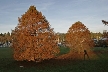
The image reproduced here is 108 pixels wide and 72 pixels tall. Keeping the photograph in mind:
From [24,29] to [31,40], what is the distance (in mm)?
2134

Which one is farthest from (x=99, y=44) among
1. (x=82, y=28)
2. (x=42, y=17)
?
(x=42, y=17)

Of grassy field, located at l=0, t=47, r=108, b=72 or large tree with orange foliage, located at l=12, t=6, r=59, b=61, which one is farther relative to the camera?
large tree with orange foliage, located at l=12, t=6, r=59, b=61

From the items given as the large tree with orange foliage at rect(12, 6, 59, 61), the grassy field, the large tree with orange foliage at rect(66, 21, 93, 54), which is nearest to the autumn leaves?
the large tree with orange foliage at rect(12, 6, 59, 61)

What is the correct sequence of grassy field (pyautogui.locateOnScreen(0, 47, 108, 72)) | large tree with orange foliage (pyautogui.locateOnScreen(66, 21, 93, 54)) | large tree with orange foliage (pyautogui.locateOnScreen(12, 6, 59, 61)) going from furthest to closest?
large tree with orange foliage (pyautogui.locateOnScreen(66, 21, 93, 54)) < large tree with orange foliage (pyautogui.locateOnScreen(12, 6, 59, 61)) < grassy field (pyautogui.locateOnScreen(0, 47, 108, 72))

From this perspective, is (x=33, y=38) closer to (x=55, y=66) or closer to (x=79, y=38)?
(x=55, y=66)

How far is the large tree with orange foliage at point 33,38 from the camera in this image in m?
28.3

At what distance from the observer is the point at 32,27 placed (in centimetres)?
2939

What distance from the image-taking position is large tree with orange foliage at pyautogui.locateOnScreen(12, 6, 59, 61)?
2833 centimetres

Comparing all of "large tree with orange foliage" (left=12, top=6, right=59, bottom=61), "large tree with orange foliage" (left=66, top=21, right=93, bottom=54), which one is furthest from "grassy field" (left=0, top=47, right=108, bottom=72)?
"large tree with orange foliage" (left=66, top=21, right=93, bottom=54)

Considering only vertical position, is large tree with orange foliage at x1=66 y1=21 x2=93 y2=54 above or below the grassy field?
above

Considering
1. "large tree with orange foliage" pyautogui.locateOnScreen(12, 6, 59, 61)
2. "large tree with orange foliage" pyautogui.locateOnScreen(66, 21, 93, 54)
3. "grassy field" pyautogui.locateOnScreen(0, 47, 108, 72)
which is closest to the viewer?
"grassy field" pyautogui.locateOnScreen(0, 47, 108, 72)

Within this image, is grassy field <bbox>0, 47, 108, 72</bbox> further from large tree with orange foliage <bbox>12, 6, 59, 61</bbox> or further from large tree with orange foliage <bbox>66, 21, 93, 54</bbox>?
large tree with orange foliage <bbox>66, 21, 93, 54</bbox>

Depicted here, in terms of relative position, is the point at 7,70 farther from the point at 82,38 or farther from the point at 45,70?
the point at 82,38

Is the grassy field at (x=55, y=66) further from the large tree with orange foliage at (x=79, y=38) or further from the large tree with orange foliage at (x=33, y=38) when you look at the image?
the large tree with orange foliage at (x=79, y=38)
